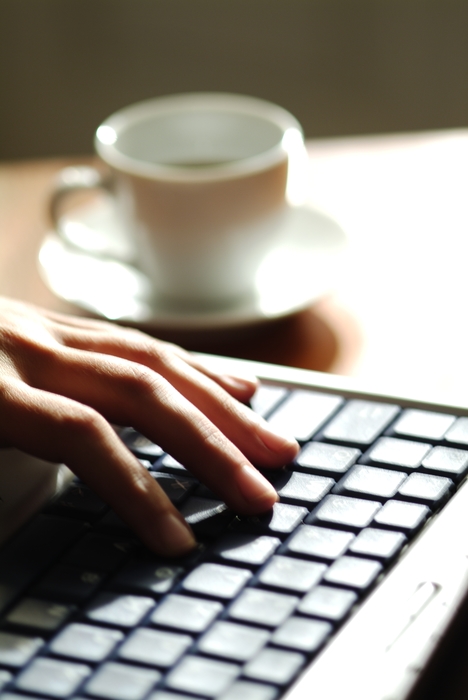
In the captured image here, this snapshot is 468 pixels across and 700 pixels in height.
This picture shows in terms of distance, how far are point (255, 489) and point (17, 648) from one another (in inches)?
5.4

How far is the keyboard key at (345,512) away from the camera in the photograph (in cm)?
44

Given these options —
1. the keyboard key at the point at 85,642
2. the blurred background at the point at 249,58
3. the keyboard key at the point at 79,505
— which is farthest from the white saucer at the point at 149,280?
Answer: the blurred background at the point at 249,58

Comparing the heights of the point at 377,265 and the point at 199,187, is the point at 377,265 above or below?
below

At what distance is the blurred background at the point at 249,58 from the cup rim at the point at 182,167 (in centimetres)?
116

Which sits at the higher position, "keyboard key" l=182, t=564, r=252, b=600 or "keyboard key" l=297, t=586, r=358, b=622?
"keyboard key" l=297, t=586, r=358, b=622

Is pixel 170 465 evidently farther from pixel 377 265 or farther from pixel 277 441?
pixel 377 265

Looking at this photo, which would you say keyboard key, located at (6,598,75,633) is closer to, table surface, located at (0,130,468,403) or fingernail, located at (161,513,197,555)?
fingernail, located at (161,513,197,555)

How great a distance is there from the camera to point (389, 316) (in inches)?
30.0

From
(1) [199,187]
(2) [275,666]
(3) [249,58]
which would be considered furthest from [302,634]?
(3) [249,58]

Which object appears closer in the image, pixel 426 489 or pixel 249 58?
pixel 426 489

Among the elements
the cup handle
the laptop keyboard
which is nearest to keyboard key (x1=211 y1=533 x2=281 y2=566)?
the laptop keyboard

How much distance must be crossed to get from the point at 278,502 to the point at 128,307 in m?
0.34

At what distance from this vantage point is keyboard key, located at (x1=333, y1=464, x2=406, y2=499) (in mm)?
461

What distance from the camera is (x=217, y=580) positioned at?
1.33 feet
